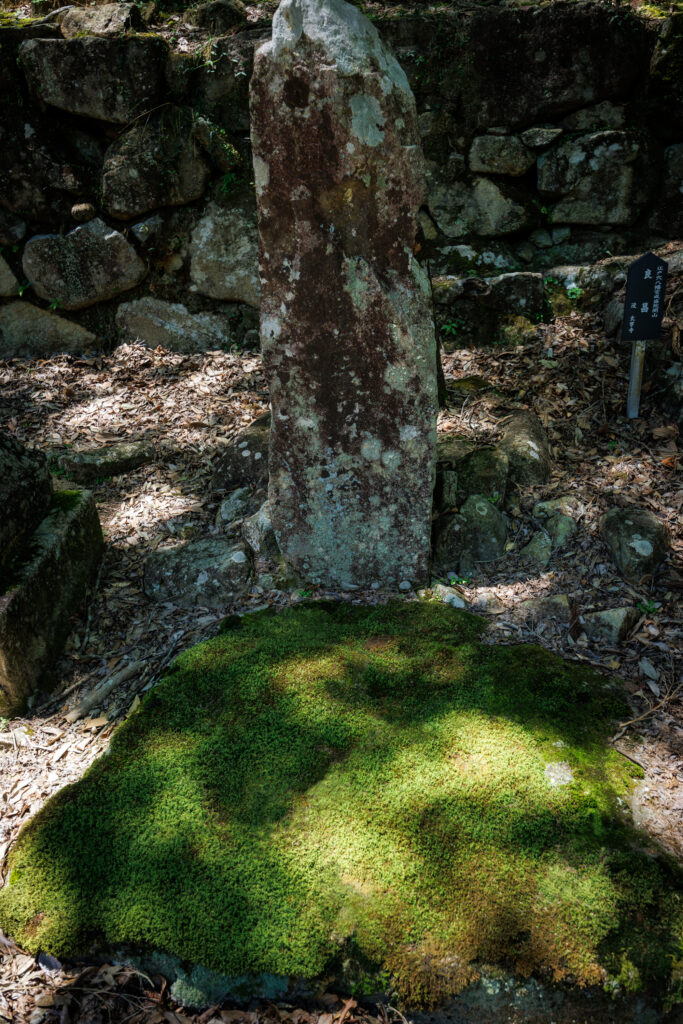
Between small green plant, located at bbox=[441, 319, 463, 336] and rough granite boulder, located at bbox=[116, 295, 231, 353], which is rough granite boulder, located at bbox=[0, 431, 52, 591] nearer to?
rough granite boulder, located at bbox=[116, 295, 231, 353]

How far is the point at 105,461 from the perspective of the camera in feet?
15.4

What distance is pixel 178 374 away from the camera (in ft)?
19.0

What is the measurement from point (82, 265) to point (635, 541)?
201 inches

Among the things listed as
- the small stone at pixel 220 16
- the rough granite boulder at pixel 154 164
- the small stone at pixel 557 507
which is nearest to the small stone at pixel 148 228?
the rough granite boulder at pixel 154 164

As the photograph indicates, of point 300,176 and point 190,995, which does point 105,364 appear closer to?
point 300,176

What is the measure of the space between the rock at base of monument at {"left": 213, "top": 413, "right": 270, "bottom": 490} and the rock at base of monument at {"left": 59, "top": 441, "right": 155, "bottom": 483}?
679 mm

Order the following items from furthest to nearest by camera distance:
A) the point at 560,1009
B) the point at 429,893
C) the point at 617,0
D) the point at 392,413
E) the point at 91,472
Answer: the point at 617,0 < the point at 91,472 < the point at 392,413 < the point at 429,893 < the point at 560,1009

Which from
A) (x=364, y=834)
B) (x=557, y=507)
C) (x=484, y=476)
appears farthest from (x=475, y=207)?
(x=364, y=834)

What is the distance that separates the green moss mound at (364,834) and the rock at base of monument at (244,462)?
1.67 m

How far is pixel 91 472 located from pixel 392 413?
8.15 feet

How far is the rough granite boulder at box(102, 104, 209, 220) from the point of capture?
5625mm

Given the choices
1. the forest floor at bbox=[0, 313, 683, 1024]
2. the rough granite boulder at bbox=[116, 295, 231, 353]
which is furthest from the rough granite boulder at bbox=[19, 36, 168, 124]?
the forest floor at bbox=[0, 313, 683, 1024]

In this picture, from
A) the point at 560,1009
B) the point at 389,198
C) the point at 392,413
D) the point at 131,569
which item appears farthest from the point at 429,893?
the point at 389,198

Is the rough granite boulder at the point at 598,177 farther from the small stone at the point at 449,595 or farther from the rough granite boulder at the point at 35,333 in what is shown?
the rough granite boulder at the point at 35,333
